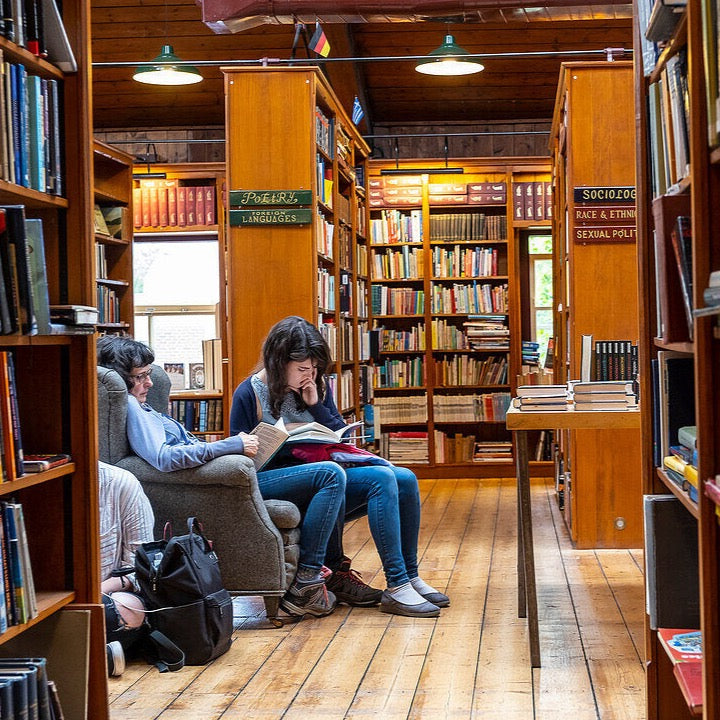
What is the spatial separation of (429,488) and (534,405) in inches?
185

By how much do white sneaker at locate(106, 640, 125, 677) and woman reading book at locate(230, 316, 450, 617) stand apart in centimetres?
115

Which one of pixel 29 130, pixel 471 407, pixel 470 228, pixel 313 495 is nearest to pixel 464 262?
pixel 470 228

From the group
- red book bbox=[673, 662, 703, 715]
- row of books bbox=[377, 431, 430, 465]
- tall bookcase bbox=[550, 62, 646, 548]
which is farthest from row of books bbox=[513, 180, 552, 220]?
red book bbox=[673, 662, 703, 715]

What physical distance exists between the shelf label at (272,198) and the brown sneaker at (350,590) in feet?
6.71

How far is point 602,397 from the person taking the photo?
387 cm

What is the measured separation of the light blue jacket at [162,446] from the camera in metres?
4.03

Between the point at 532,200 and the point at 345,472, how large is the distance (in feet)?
17.2

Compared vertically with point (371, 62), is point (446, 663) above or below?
below

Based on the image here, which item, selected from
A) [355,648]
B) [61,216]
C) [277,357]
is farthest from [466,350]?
[61,216]

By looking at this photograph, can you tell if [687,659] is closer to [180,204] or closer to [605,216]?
[605,216]

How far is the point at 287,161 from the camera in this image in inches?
226

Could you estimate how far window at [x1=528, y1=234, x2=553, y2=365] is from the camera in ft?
31.3

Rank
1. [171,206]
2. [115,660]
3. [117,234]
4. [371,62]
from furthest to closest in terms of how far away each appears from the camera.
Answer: [371,62], [171,206], [117,234], [115,660]

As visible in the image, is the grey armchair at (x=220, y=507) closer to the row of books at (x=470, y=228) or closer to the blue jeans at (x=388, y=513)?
the blue jeans at (x=388, y=513)
